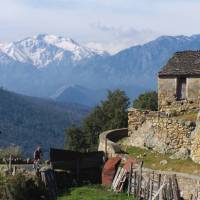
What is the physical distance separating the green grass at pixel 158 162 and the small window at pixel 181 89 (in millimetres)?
7218

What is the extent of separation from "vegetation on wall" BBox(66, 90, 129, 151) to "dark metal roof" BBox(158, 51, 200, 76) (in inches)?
1193

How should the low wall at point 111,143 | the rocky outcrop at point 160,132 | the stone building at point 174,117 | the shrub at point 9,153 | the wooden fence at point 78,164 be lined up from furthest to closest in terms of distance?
the shrub at point 9,153, the low wall at point 111,143, the wooden fence at point 78,164, the rocky outcrop at point 160,132, the stone building at point 174,117

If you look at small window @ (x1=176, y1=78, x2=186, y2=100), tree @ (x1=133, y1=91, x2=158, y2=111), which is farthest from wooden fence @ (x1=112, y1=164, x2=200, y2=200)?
tree @ (x1=133, y1=91, x2=158, y2=111)

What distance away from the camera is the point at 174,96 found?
56.6 metres

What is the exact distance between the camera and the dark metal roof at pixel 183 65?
55.3 meters

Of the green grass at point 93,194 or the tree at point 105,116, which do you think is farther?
the tree at point 105,116

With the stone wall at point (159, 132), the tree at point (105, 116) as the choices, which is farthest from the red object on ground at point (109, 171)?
the tree at point (105, 116)

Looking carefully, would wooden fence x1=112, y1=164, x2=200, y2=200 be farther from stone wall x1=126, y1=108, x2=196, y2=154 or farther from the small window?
the small window

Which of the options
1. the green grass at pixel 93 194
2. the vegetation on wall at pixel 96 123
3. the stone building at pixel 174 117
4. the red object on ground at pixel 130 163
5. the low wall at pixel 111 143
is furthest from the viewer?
the vegetation on wall at pixel 96 123

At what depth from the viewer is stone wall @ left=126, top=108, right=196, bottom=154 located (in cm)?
4753

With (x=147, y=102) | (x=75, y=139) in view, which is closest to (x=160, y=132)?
(x=147, y=102)

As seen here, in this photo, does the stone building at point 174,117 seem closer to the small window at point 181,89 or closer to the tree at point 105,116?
the small window at point 181,89

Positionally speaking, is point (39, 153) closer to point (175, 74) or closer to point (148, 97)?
point (175, 74)

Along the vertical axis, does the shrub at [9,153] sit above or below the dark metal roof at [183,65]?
below
